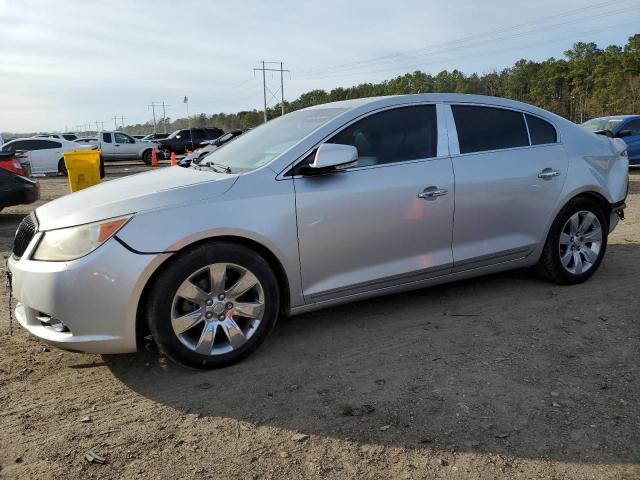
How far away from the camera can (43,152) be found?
20.0 m

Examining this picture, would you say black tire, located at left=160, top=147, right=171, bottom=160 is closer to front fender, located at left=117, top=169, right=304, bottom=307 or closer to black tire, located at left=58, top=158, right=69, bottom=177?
black tire, located at left=58, top=158, right=69, bottom=177

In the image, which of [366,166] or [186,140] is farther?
[186,140]

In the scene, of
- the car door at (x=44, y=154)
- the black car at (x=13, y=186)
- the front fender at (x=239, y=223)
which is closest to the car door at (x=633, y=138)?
the front fender at (x=239, y=223)

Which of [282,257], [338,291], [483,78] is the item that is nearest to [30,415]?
[282,257]

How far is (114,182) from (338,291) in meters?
1.82

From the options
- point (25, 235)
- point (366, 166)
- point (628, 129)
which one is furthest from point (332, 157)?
point (628, 129)

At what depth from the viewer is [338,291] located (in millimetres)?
3543

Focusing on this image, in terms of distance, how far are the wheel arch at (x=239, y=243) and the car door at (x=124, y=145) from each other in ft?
81.6

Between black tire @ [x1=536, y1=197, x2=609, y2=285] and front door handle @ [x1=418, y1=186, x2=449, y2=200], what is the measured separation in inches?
49.9

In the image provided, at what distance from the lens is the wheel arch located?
9.76 feet

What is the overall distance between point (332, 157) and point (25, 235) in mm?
1945

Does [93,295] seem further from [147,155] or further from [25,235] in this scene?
[147,155]

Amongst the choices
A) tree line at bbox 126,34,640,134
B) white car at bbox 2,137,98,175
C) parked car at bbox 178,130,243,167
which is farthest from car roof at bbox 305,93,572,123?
tree line at bbox 126,34,640,134

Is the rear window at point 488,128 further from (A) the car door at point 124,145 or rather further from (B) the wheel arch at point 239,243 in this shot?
(A) the car door at point 124,145
